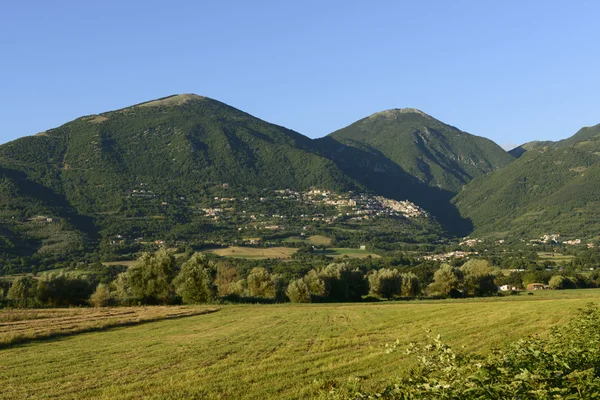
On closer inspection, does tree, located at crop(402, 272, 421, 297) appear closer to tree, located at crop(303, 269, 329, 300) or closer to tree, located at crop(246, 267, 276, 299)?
tree, located at crop(303, 269, 329, 300)

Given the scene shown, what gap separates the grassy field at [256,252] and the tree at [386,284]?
235 ft

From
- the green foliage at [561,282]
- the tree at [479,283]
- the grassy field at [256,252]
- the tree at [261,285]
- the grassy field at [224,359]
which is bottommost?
the green foliage at [561,282]

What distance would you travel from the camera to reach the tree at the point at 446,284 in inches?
3442

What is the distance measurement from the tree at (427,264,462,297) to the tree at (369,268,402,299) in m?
5.61

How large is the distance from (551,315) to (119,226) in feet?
589

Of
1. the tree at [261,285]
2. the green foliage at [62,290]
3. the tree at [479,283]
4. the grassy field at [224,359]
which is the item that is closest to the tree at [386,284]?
the tree at [479,283]

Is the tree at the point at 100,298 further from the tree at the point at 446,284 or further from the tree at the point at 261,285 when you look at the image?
the tree at the point at 446,284

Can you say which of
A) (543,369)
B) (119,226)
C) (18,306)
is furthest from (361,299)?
(119,226)

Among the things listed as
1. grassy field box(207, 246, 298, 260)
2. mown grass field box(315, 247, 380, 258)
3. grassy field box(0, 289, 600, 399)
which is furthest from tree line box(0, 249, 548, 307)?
mown grass field box(315, 247, 380, 258)

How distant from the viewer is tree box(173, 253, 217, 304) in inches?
2813

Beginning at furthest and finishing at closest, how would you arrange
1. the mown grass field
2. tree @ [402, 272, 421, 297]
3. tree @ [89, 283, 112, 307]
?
the mown grass field, tree @ [402, 272, 421, 297], tree @ [89, 283, 112, 307]

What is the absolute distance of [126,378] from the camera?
17281mm

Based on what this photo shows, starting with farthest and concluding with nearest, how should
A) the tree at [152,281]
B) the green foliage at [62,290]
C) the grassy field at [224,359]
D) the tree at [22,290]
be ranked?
the tree at [22,290] < the tree at [152,281] < the green foliage at [62,290] < the grassy field at [224,359]

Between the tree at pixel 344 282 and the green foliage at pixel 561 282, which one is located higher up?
the tree at pixel 344 282
